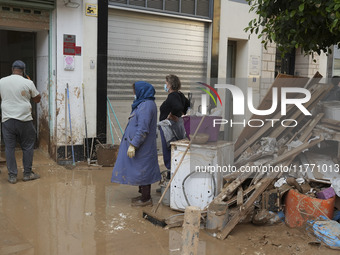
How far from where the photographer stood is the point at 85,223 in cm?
502

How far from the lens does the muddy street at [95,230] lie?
435cm

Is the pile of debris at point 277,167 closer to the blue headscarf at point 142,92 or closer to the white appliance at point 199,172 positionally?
the white appliance at point 199,172

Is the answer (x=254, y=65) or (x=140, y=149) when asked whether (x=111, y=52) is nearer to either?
(x=140, y=149)

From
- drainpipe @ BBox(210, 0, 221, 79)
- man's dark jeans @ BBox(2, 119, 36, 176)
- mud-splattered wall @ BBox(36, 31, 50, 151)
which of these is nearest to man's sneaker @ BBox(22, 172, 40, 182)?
man's dark jeans @ BBox(2, 119, 36, 176)

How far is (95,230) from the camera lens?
15.8 feet

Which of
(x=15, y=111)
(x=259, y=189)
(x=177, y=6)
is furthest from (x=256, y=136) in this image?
(x=177, y=6)

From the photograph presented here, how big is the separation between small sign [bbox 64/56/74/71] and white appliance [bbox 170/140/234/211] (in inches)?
137

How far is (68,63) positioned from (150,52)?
2260 mm

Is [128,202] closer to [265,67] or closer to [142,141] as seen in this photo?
[142,141]

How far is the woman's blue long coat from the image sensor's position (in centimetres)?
543

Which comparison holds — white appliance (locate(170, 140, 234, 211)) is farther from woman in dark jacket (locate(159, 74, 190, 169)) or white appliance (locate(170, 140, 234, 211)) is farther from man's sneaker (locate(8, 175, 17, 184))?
man's sneaker (locate(8, 175, 17, 184))

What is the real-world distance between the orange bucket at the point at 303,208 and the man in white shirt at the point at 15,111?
4284 millimetres

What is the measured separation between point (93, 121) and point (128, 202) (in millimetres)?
2858

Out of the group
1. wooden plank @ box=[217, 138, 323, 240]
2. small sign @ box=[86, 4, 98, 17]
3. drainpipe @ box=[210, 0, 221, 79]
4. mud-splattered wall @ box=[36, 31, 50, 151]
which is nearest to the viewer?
wooden plank @ box=[217, 138, 323, 240]
